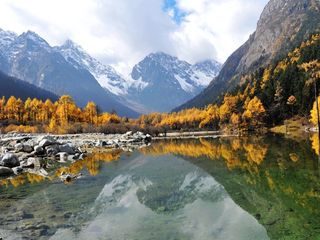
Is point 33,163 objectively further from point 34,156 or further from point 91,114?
point 91,114

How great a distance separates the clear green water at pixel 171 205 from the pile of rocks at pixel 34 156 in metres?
4.25

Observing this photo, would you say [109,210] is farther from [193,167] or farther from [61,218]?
[193,167]

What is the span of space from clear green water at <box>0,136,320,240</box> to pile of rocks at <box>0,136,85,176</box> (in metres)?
4.25

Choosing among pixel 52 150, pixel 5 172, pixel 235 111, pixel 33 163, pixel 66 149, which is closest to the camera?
pixel 5 172

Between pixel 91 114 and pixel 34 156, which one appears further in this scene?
pixel 91 114

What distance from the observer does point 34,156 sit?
56406 millimetres

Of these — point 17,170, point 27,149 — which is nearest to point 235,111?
point 27,149

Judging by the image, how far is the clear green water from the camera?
19344mm

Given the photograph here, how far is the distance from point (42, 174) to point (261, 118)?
11675 centimetres

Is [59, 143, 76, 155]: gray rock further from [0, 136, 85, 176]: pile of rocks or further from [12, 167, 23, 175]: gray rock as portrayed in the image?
[12, 167, 23, 175]: gray rock

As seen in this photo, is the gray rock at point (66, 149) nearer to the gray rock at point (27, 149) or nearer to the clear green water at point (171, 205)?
the gray rock at point (27, 149)

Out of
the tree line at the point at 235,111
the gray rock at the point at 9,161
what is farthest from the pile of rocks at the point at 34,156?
the tree line at the point at 235,111

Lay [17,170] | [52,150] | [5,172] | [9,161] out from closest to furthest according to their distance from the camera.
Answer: [5,172] → [17,170] → [9,161] → [52,150]

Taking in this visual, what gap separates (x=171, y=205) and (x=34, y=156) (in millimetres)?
36120
